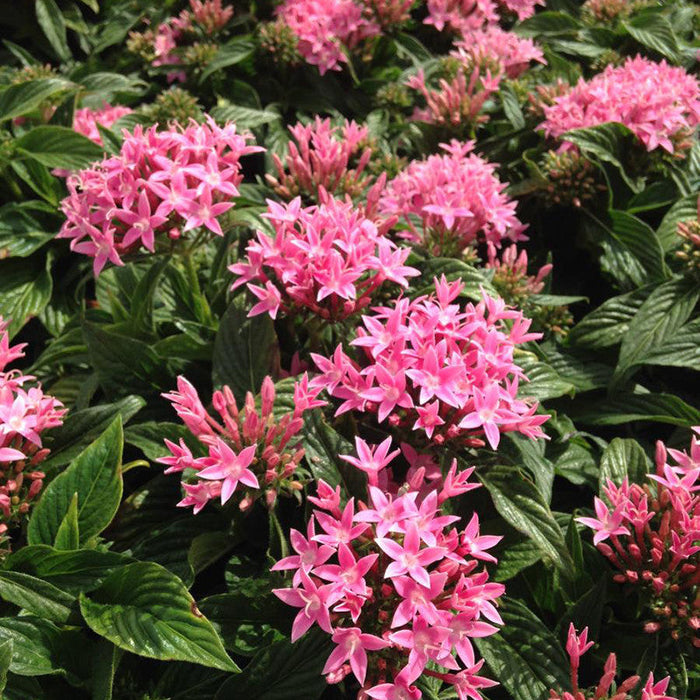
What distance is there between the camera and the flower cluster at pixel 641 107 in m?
1.74

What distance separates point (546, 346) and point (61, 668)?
1.19 metres

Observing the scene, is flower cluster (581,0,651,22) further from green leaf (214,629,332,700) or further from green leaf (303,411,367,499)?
green leaf (214,629,332,700)

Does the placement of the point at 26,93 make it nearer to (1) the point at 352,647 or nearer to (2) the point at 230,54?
(2) the point at 230,54

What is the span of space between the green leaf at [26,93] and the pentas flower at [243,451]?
1323 millimetres

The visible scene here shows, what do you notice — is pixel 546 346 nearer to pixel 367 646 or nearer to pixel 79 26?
pixel 367 646

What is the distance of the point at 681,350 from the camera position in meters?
1.50

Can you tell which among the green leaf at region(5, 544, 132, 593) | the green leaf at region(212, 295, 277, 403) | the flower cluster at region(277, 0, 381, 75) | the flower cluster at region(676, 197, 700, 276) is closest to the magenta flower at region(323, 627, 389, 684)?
the green leaf at region(5, 544, 132, 593)

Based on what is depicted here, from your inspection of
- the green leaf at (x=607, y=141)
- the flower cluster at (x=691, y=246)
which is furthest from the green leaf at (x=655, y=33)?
the flower cluster at (x=691, y=246)

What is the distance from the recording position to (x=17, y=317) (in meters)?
1.83

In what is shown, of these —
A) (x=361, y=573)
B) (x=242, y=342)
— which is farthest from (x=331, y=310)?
(x=361, y=573)

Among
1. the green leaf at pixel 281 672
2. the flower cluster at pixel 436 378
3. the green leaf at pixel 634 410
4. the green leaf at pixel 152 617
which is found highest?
the flower cluster at pixel 436 378

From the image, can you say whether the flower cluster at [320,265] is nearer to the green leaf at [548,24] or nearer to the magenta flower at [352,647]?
the magenta flower at [352,647]

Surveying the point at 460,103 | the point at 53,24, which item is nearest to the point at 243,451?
the point at 460,103

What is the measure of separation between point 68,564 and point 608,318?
125cm
